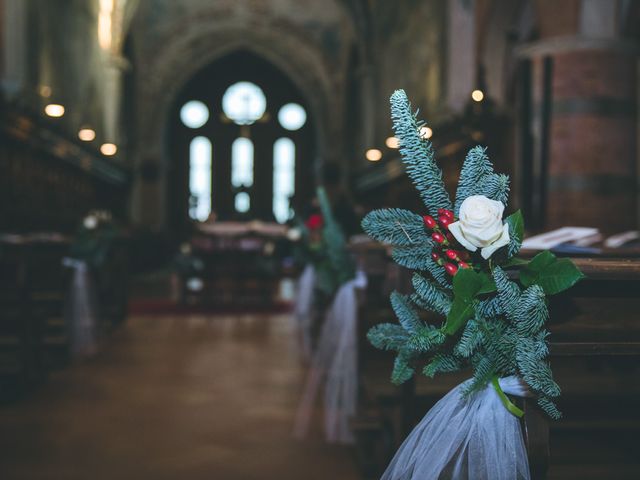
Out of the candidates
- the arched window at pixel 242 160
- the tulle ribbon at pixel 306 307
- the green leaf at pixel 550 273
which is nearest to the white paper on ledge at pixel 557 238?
the green leaf at pixel 550 273

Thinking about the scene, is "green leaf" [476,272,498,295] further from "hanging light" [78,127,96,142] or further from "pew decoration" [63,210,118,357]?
"hanging light" [78,127,96,142]

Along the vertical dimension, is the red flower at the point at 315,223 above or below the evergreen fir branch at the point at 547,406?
above

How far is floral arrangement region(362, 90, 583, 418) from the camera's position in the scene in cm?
156

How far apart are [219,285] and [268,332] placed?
125 inches

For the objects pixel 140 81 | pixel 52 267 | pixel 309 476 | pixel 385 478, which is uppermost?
pixel 140 81

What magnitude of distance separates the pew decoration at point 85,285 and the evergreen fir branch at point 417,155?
5.12 m

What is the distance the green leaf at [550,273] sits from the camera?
155 cm

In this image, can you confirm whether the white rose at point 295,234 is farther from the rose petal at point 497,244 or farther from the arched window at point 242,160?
the arched window at point 242,160

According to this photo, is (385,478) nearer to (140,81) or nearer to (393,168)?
(393,168)

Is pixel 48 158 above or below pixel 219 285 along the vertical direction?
above

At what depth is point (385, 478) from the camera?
189 centimetres

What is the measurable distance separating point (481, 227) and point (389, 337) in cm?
44

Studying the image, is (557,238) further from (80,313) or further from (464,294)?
(80,313)

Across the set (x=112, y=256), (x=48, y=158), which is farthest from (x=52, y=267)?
(x=48, y=158)
